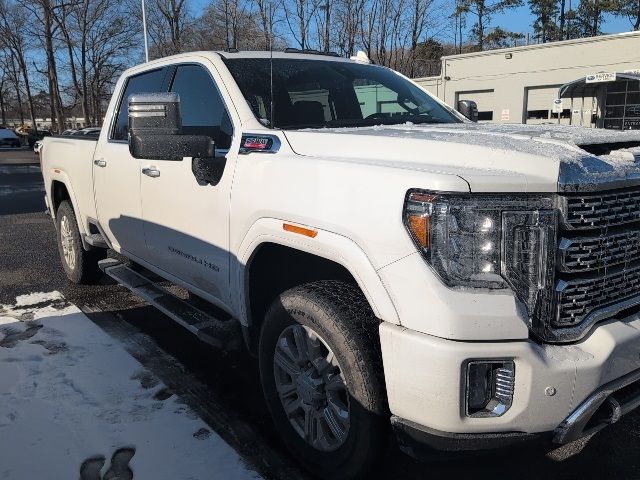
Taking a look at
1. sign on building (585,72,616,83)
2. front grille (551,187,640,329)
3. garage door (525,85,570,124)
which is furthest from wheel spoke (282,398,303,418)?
garage door (525,85,570,124)

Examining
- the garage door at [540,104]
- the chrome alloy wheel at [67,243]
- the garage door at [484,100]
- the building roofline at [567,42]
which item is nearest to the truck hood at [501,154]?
the chrome alloy wheel at [67,243]

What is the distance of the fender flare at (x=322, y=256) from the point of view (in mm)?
2131

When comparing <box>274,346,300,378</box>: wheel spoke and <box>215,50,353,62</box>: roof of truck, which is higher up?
<box>215,50,353,62</box>: roof of truck

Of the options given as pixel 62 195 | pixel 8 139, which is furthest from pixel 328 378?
pixel 8 139

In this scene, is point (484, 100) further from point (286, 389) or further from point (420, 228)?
point (420, 228)

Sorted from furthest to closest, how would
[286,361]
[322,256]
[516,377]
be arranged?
[286,361], [322,256], [516,377]

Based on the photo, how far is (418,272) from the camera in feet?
6.56

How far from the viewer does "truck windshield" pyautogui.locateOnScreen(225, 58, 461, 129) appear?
328cm

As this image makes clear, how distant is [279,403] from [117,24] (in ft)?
166

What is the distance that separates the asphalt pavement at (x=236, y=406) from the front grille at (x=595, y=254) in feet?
2.34

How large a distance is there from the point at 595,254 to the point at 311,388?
1.28m

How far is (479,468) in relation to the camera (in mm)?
2773

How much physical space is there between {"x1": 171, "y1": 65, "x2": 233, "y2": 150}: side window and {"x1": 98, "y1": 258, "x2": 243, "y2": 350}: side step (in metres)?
1.01

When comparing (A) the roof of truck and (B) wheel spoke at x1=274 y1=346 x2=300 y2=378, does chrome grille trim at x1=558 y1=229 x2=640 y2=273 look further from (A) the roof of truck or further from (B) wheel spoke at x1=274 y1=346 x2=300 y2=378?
(A) the roof of truck
